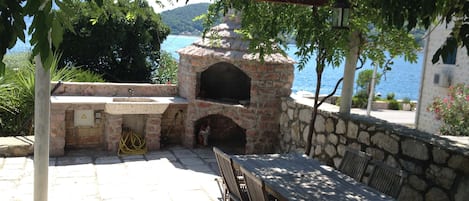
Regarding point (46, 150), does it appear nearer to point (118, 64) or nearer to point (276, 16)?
point (276, 16)

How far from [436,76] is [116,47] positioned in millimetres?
10584

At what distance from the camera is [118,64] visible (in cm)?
1451

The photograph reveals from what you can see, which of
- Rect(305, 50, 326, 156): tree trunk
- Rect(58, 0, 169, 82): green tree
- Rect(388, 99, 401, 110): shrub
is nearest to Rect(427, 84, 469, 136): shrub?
Rect(305, 50, 326, 156): tree trunk

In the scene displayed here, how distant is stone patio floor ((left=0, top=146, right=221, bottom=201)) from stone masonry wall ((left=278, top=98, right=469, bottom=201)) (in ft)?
5.89

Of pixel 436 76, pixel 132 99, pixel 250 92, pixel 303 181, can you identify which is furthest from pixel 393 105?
pixel 303 181

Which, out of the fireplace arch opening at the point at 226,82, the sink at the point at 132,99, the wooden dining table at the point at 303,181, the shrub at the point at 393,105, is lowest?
the shrub at the point at 393,105

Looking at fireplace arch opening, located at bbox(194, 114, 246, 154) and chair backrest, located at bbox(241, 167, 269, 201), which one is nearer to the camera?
chair backrest, located at bbox(241, 167, 269, 201)

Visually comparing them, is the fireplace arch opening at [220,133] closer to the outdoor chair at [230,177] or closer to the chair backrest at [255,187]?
the outdoor chair at [230,177]

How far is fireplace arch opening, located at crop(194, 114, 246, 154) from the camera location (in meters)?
8.67

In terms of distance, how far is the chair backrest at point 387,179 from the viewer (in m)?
3.96

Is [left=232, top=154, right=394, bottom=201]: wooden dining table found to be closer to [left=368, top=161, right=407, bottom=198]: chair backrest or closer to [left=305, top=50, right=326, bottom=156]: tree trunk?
[left=368, top=161, right=407, bottom=198]: chair backrest

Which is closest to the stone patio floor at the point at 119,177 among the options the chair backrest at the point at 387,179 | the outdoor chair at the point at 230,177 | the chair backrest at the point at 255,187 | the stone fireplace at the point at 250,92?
the stone fireplace at the point at 250,92

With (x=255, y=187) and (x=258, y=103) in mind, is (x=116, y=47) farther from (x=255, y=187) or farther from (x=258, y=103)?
(x=255, y=187)

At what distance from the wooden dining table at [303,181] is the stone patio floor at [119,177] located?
1.46 m
